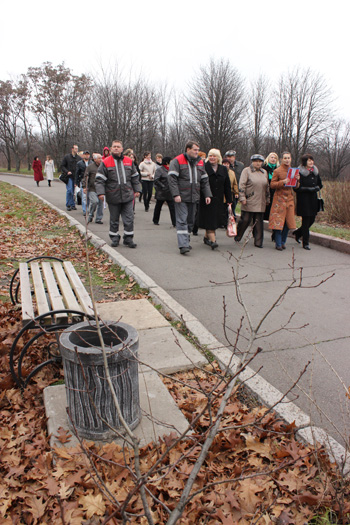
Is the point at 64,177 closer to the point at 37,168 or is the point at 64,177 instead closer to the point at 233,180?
the point at 233,180

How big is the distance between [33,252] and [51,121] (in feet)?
126

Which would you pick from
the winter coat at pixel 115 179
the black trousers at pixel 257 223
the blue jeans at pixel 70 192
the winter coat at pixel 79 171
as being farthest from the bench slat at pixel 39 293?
the blue jeans at pixel 70 192

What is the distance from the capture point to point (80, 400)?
2.77 metres

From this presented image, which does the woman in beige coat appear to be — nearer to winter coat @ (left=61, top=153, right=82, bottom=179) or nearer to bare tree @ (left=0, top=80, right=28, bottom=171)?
winter coat @ (left=61, top=153, right=82, bottom=179)

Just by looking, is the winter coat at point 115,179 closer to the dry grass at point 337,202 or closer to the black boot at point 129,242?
the black boot at point 129,242

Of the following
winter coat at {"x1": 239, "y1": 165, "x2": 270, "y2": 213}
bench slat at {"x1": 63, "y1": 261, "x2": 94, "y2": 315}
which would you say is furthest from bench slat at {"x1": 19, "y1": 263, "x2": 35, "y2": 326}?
winter coat at {"x1": 239, "y1": 165, "x2": 270, "y2": 213}

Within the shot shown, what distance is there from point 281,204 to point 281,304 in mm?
3986

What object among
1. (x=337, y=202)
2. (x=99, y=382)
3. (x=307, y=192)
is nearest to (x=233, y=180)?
(x=307, y=192)

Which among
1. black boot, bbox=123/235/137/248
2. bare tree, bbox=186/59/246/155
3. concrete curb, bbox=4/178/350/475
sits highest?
bare tree, bbox=186/59/246/155

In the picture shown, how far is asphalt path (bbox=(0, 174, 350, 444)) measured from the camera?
350 centimetres

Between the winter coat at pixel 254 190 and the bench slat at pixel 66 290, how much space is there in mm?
5242

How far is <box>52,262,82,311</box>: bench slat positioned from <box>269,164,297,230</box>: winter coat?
5.44 metres

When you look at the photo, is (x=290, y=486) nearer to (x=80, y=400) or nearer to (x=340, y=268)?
(x=80, y=400)

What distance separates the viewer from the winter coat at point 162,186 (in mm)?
11516
